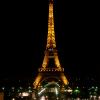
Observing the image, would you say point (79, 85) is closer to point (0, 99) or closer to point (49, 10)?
point (49, 10)

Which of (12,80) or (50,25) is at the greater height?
(50,25)

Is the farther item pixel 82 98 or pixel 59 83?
pixel 59 83

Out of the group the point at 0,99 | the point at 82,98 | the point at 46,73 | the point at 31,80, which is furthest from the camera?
the point at 31,80

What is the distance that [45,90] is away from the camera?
154 ft

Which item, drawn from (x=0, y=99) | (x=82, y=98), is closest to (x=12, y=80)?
(x=82, y=98)

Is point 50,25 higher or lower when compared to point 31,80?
higher

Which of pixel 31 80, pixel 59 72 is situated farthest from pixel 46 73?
pixel 31 80

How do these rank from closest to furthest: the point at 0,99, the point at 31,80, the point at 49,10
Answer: the point at 0,99, the point at 49,10, the point at 31,80

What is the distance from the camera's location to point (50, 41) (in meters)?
43.8

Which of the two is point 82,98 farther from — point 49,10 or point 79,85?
point 79,85

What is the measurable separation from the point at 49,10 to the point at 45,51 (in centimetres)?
429

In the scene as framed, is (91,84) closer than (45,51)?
No

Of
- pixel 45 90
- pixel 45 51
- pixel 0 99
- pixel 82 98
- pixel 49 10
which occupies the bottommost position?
pixel 0 99

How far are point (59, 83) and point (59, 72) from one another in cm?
277
